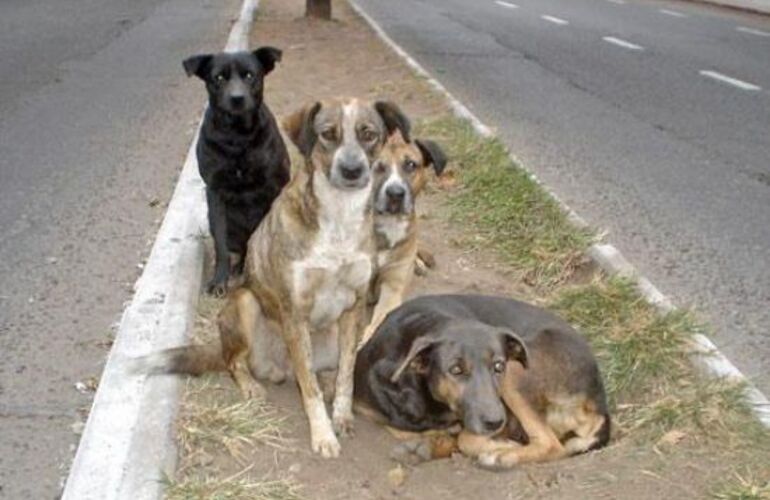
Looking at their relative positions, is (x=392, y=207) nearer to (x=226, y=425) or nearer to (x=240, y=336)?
(x=240, y=336)

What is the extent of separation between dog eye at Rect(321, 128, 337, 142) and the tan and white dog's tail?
114 cm

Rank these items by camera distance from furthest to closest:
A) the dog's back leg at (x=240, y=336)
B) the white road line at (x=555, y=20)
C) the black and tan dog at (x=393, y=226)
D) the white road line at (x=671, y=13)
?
1. the white road line at (x=671, y=13)
2. the white road line at (x=555, y=20)
3. the black and tan dog at (x=393, y=226)
4. the dog's back leg at (x=240, y=336)

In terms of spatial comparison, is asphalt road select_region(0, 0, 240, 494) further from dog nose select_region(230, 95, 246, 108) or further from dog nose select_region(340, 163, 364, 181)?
dog nose select_region(340, 163, 364, 181)

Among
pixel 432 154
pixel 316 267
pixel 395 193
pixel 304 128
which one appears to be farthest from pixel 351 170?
pixel 432 154

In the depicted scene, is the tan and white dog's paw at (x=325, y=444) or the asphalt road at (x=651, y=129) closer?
the tan and white dog's paw at (x=325, y=444)

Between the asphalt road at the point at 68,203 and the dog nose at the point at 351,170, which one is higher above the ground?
the dog nose at the point at 351,170

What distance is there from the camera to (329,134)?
4.50 m

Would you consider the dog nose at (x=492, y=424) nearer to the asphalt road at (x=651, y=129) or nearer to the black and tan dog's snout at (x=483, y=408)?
the black and tan dog's snout at (x=483, y=408)

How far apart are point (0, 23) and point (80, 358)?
51.2 ft

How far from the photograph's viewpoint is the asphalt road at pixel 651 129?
668cm

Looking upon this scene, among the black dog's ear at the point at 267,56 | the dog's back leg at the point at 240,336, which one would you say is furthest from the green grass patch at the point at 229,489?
the black dog's ear at the point at 267,56

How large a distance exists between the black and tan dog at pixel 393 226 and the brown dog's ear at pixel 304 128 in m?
1.15

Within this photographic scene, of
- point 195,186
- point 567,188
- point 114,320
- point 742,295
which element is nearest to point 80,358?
point 114,320

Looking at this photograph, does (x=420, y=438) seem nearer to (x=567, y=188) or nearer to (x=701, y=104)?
(x=567, y=188)
